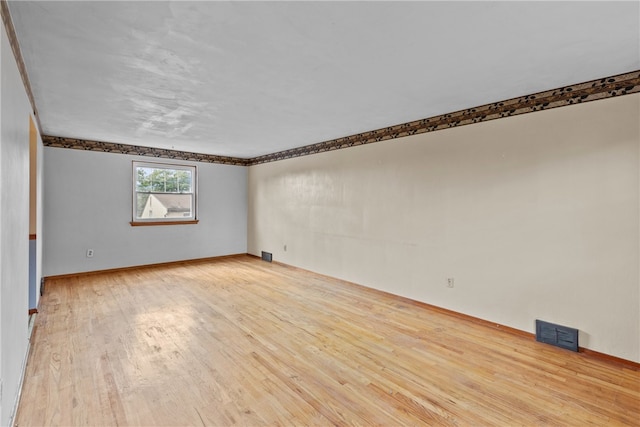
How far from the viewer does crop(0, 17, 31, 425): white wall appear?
153cm

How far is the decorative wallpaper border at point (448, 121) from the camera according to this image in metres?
2.54

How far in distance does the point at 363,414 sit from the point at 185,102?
3.11 metres

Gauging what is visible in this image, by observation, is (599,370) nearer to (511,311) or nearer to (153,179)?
(511,311)

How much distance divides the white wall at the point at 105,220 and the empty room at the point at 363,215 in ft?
0.21

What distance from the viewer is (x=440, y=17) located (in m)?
1.71

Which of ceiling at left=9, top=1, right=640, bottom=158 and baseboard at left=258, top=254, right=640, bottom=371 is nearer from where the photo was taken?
ceiling at left=9, top=1, right=640, bottom=158

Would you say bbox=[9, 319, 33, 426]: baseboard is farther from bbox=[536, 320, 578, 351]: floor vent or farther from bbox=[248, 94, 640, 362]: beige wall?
bbox=[536, 320, 578, 351]: floor vent

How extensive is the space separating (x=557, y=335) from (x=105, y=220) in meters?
6.48

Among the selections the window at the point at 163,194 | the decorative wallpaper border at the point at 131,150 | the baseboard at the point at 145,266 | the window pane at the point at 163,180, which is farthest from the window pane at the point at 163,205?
the baseboard at the point at 145,266

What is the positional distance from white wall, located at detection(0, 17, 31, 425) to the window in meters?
3.62

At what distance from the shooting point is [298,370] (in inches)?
93.4

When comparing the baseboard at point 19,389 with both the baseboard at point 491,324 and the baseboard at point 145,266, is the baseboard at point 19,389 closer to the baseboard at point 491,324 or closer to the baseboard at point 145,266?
the baseboard at point 145,266

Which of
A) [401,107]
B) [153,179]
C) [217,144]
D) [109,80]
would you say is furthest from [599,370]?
[153,179]

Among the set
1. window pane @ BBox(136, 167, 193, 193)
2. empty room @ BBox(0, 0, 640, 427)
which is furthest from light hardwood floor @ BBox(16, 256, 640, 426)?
window pane @ BBox(136, 167, 193, 193)
